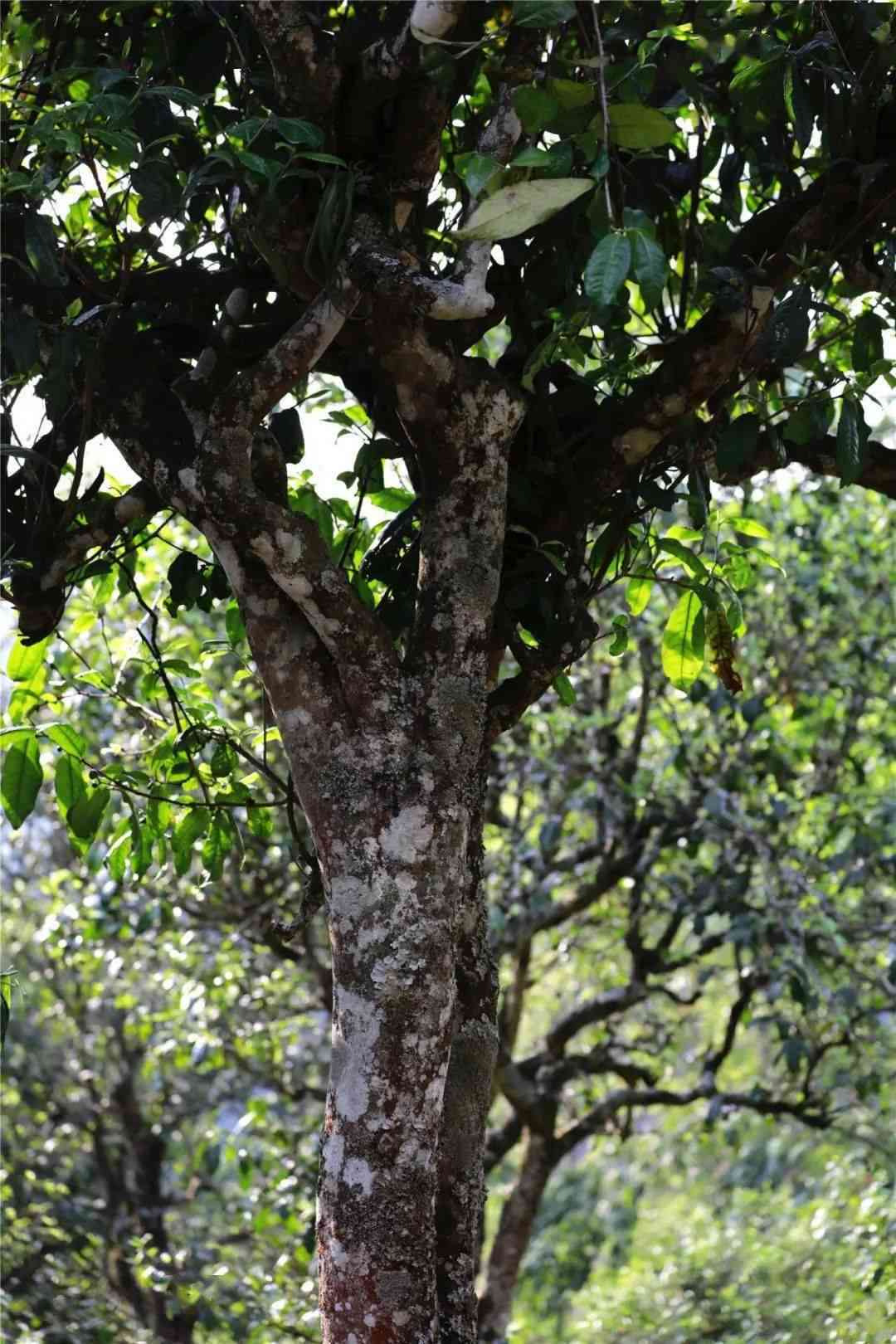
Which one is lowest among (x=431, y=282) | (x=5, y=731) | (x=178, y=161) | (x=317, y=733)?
(x=317, y=733)

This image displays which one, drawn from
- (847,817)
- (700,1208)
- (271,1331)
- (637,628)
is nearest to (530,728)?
(637,628)

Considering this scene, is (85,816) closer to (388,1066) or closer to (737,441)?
(388,1066)

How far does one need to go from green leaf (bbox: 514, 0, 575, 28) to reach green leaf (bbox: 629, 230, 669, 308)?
0.29 metres

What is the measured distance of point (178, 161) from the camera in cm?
265

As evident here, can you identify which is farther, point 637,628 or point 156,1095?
point 156,1095

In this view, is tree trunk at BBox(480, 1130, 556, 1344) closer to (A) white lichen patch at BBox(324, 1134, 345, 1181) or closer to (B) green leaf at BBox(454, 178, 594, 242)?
(A) white lichen patch at BBox(324, 1134, 345, 1181)

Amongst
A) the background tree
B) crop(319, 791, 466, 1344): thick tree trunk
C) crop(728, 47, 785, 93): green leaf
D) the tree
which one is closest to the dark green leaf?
the tree

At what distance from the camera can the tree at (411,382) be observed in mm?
1918

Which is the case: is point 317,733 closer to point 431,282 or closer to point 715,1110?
point 431,282

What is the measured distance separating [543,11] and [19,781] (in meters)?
1.36

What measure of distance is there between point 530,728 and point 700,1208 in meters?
6.47

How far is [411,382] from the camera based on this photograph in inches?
85.1

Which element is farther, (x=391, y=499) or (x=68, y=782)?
(x=391, y=499)

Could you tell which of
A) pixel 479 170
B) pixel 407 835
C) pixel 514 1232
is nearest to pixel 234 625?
pixel 407 835
